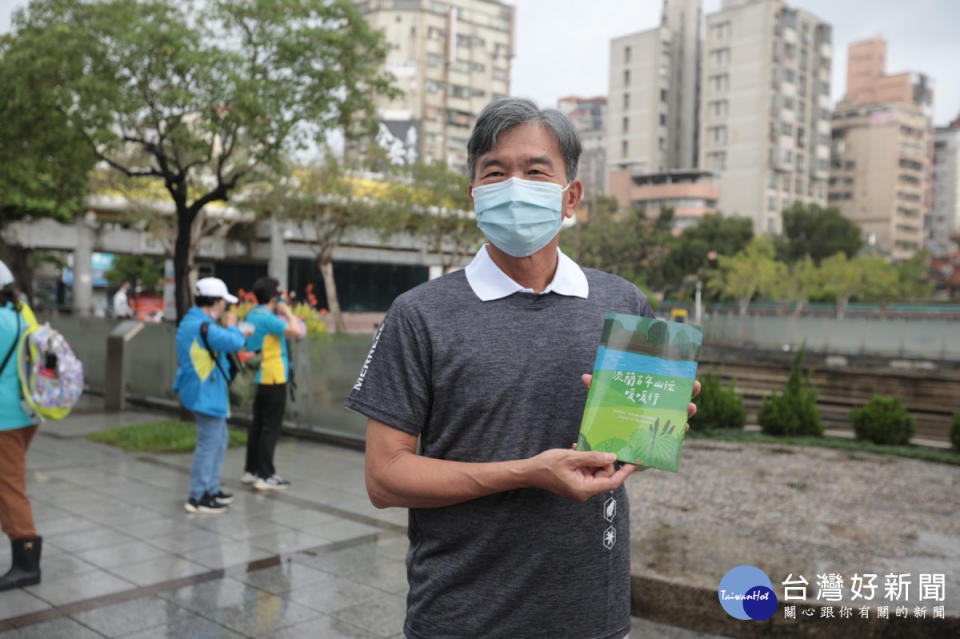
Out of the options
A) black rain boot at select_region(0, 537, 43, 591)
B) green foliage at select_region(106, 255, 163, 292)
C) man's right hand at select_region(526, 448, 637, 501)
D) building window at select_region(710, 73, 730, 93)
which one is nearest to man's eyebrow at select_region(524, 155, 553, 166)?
man's right hand at select_region(526, 448, 637, 501)

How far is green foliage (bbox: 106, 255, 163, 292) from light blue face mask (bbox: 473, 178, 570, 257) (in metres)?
62.8

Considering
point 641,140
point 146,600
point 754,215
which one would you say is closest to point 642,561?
point 146,600

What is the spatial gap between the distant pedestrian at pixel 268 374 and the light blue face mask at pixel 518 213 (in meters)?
6.21

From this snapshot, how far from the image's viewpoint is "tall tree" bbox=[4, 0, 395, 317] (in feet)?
35.6

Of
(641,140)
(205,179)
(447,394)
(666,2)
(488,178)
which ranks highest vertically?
(666,2)

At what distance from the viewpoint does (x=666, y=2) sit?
3716 inches

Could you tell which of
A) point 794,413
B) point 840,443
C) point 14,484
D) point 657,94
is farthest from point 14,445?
point 657,94

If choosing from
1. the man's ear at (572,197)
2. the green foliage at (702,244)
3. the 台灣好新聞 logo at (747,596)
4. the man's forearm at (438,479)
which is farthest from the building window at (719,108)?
the man's forearm at (438,479)

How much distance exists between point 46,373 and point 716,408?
31.8 ft

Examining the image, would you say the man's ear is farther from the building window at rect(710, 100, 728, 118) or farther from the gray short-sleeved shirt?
the building window at rect(710, 100, 728, 118)

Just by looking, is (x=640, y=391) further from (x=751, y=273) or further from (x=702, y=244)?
(x=702, y=244)

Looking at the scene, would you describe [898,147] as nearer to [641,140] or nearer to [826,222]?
[641,140]

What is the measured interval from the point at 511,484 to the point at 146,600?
420cm

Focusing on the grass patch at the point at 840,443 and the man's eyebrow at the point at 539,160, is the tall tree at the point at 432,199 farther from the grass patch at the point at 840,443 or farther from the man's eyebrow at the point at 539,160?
the man's eyebrow at the point at 539,160
